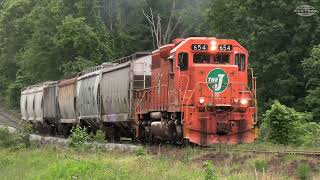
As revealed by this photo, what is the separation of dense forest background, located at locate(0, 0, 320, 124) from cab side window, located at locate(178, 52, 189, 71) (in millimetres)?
13338

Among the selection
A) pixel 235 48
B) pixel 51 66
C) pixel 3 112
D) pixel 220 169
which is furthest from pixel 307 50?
pixel 3 112

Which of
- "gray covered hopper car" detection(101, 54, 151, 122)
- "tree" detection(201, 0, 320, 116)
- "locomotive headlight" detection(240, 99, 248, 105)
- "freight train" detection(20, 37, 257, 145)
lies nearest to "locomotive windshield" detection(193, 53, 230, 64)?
"freight train" detection(20, 37, 257, 145)

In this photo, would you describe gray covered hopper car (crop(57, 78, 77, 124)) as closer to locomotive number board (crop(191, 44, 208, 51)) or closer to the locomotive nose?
locomotive number board (crop(191, 44, 208, 51))

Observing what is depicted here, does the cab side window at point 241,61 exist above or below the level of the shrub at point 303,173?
above

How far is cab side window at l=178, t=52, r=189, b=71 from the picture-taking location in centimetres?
1780

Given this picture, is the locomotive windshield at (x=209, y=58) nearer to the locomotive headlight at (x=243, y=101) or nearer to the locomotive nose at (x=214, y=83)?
the locomotive nose at (x=214, y=83)

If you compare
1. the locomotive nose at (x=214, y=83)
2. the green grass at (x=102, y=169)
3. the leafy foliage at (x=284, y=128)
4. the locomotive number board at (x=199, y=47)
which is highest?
the locomotive number board at (x=199, y=47)

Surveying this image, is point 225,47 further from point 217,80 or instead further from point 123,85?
point 123,85

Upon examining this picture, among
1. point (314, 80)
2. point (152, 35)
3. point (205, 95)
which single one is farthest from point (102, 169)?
point (152, 35)

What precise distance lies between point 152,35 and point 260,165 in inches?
1924

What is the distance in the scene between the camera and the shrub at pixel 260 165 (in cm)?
1184

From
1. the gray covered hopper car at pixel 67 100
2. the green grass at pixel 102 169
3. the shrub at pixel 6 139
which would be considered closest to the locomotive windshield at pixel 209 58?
the green grass at pixel 102 169

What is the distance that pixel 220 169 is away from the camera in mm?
12133

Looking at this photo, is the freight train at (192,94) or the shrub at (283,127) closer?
the freight train at (192,94)
